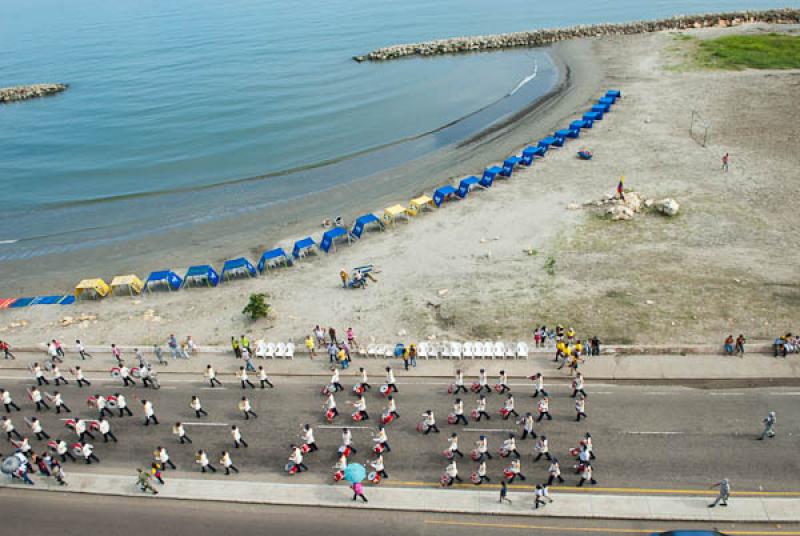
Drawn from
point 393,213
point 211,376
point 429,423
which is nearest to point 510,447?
point 429,423

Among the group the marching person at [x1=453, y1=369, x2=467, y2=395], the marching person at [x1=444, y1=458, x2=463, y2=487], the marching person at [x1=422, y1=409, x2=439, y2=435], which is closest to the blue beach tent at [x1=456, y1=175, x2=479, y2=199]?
the marching person at [x1=453, y1=369, x2=467, y2=395]

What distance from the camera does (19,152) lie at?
76812 millimetres

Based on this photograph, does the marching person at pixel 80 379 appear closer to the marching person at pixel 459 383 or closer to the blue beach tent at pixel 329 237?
the blue beach tent at pixel 329 237

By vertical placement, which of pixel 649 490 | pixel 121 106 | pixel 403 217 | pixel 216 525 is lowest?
pixel 216 525

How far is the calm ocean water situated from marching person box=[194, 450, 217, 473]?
3469 centimetres

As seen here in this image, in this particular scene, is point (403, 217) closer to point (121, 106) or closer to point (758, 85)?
point (758, 85)

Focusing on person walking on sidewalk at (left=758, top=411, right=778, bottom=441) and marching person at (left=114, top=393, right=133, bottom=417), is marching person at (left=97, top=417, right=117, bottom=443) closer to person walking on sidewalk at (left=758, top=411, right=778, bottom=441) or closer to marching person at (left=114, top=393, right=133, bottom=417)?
marching person at (left=114, top=393, right=133, bottom=417)

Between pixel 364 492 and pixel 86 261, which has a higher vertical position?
pixel 86 261

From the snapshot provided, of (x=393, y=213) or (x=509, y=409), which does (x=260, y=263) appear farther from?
(x=509, y=409)

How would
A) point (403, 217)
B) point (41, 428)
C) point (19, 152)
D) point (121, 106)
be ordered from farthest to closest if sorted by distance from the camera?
point (121, 106), point (19, 152), point (403, 217), point (41, 428)

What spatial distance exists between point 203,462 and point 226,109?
7329 centimetres

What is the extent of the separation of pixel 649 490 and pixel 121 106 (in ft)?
316

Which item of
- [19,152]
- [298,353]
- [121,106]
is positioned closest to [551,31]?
[121,106]

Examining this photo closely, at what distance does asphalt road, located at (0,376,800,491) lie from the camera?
21.5 m
